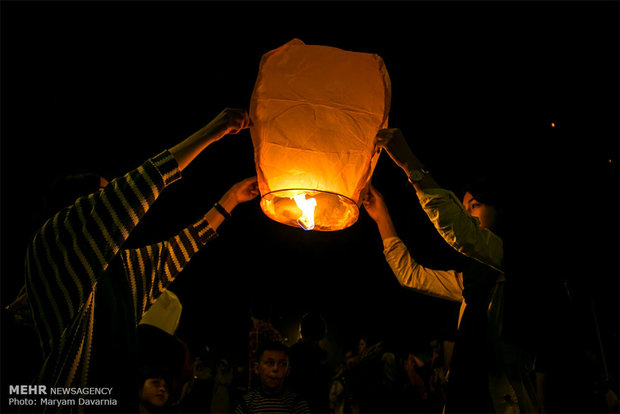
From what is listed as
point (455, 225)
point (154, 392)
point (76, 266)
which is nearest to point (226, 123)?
point (76, 266)

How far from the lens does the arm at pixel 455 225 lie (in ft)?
4.74

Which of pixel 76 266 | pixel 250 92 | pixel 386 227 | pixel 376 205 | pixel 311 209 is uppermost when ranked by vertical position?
pixel 250 92

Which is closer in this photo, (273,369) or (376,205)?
(376,205)

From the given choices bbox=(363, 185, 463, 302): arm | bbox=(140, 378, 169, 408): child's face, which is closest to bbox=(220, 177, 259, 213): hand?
bbox=(363, 185, 463, 302): arm

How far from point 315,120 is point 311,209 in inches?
12.9

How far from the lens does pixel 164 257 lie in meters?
1.68

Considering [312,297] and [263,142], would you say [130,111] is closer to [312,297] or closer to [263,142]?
[263,142]

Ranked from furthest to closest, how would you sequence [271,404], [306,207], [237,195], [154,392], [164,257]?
1. [271,404]
2. [154,392]
3. [237,195]
4. [164,257]
5. [306,207]

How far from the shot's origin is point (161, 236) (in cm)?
389

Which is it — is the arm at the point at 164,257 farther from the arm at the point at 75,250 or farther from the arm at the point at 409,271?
the arm at the point at 409,271

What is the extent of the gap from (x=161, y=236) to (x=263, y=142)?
277cm

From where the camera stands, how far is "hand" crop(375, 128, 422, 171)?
1502 mm

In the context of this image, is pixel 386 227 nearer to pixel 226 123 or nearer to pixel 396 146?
pixel 396 146

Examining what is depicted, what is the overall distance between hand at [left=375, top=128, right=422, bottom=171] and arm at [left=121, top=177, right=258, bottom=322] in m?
0.69
